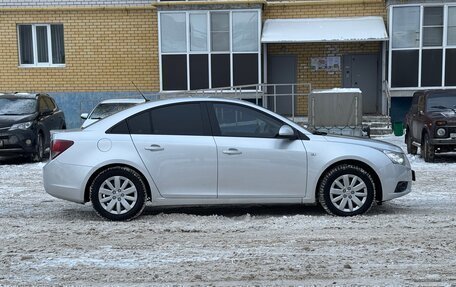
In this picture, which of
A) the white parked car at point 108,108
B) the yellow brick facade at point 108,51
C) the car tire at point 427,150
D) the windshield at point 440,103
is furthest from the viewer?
the yellow brick facade at point 108,51

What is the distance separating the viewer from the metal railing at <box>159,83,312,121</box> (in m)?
18.8

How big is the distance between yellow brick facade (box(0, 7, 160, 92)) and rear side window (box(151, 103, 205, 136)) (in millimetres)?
13552

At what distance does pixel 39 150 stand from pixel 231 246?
8.78 meters

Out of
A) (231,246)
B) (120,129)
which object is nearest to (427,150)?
(120,129)

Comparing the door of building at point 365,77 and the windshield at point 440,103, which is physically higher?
the door of building at point 365,77

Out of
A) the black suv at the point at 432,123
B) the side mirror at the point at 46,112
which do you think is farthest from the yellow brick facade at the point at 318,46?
the side mirror at the point at 46,112

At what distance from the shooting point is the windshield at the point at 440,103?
A: 13328 mm

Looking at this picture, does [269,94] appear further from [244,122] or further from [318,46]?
[244,122]

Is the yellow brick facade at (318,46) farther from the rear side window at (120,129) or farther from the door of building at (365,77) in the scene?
the rear side window at (120,129)

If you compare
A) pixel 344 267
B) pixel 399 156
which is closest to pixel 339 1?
pixel 399 156

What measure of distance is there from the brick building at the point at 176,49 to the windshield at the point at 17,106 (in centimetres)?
593

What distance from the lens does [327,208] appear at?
7.29m

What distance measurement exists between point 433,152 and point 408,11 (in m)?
7.56

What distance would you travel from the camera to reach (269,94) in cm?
2020
